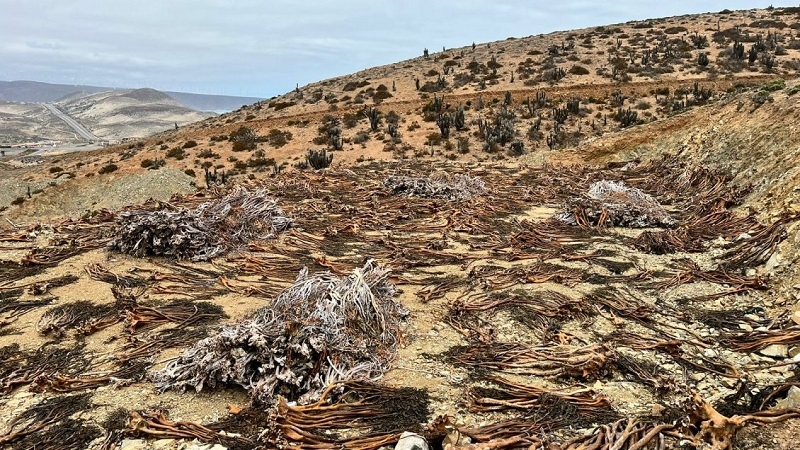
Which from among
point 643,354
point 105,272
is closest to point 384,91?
point 105,272

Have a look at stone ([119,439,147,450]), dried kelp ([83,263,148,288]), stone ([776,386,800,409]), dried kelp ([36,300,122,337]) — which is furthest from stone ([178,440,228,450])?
stone ([776,386,800,409])

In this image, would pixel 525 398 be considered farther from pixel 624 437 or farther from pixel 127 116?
pixel 127 116

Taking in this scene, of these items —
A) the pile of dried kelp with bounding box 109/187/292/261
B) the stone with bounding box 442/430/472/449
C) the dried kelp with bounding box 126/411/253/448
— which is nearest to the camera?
the stone with bounding box 442/430/472/449

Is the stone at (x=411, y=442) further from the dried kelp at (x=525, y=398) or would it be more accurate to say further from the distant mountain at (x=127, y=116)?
the distant mountain at (x=127, y=116)

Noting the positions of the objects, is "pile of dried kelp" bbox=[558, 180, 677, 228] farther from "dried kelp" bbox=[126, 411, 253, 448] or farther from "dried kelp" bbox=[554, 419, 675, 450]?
"dried kelp" bbox=[126, 411, 253, 448]

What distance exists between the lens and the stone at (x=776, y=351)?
3.91m

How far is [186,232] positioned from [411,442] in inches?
202

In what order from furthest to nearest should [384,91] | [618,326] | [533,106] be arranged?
[384,91] → [533,106] → [618,326]

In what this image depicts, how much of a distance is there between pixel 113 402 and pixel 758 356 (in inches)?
194

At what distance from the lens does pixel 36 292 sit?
568 centimetres

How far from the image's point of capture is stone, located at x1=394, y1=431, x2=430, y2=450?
296cm

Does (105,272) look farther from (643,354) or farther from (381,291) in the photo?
(643,354)

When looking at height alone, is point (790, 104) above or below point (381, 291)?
above

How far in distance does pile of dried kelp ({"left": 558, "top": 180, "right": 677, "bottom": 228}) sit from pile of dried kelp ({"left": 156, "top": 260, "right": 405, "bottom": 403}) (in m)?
5.06
